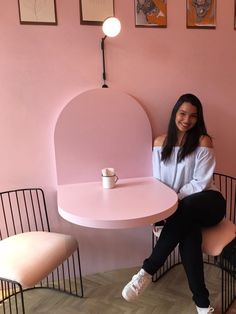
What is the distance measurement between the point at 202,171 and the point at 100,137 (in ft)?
2.11

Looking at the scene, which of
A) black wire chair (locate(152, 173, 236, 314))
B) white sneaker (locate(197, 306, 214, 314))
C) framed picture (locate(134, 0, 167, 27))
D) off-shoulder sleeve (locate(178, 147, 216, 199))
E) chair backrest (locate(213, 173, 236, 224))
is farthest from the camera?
chair backrest (locate(213, 173, 236, 224))

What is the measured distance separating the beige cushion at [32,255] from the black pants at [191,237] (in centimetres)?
47

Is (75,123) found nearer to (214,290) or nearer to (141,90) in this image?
(141,90)

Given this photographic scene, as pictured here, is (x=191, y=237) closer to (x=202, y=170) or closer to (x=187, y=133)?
(x=202, y=170)

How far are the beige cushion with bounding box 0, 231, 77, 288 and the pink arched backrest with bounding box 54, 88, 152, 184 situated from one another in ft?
1.22

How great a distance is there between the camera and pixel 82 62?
Result: 6.14 feet

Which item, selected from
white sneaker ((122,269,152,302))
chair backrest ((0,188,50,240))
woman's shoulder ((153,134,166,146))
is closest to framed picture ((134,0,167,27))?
woman's shoulder ((153,134,166,146))

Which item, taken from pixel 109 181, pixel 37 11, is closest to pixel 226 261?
pixel 109 181

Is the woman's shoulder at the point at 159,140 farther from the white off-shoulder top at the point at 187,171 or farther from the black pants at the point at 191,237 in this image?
the black pants at the point at 191,237

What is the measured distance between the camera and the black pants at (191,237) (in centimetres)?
162

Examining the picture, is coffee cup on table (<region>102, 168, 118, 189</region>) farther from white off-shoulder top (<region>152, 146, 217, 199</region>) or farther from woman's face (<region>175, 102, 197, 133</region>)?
woman's face (<region>175, 102, 197, 133</region>)

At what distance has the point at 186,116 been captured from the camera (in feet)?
6.11

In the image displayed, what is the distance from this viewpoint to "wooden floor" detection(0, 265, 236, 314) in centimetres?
180

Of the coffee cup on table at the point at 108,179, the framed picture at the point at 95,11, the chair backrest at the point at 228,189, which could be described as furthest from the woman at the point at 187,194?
the framed picture at the point at 95,11
